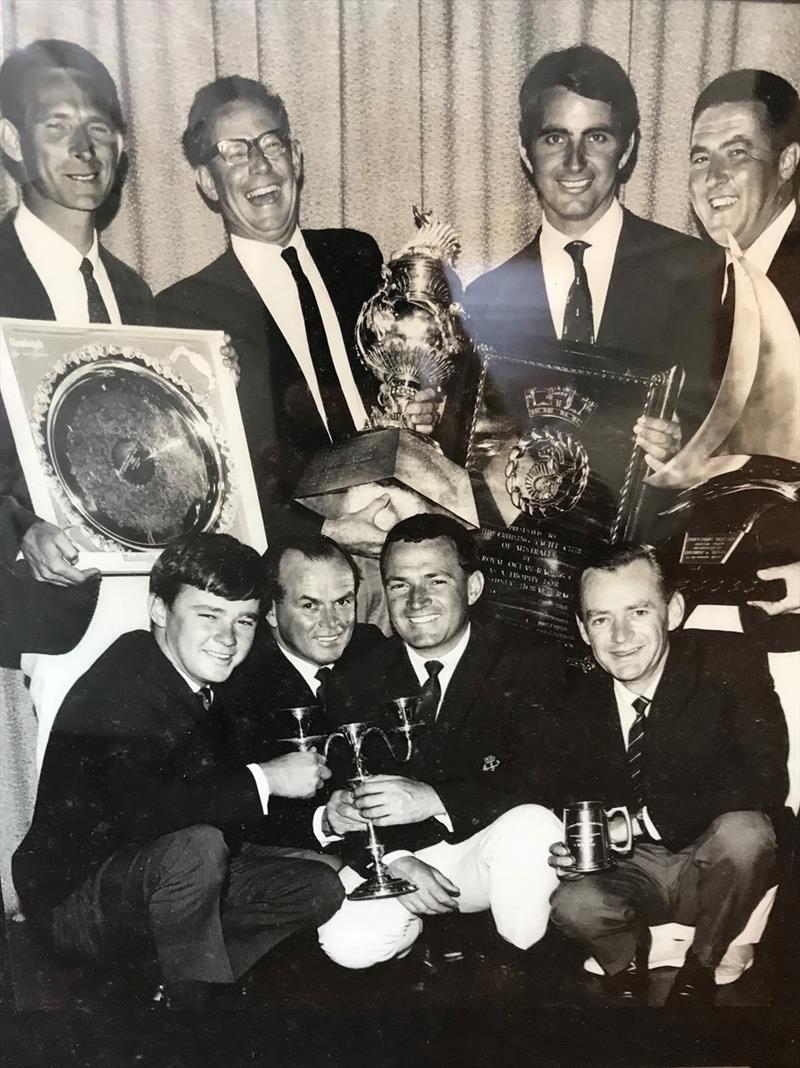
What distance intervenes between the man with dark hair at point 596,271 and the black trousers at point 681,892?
619 millimetres

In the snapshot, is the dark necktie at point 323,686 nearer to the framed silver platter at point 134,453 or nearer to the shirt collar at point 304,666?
the shirt collar at point 304,666

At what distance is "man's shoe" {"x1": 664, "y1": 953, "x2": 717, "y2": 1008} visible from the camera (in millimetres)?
1630

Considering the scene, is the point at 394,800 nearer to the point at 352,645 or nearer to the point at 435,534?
the point at 352,645

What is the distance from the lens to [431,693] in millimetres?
1592

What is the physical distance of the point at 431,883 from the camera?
157cm

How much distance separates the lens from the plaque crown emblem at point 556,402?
62.5 inches

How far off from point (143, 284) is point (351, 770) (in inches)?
31.6

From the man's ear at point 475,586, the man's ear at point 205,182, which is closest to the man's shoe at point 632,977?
the man's ear at point 475,586

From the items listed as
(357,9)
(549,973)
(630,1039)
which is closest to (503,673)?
(549,973)

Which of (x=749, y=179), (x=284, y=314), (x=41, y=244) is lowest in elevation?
(x=284, y=314)

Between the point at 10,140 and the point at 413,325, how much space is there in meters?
0.65

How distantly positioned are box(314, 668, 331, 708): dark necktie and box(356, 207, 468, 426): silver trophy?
39 cm

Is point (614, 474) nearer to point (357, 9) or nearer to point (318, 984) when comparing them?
point (357, 9)

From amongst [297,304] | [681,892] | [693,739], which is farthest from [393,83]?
[681,892]
